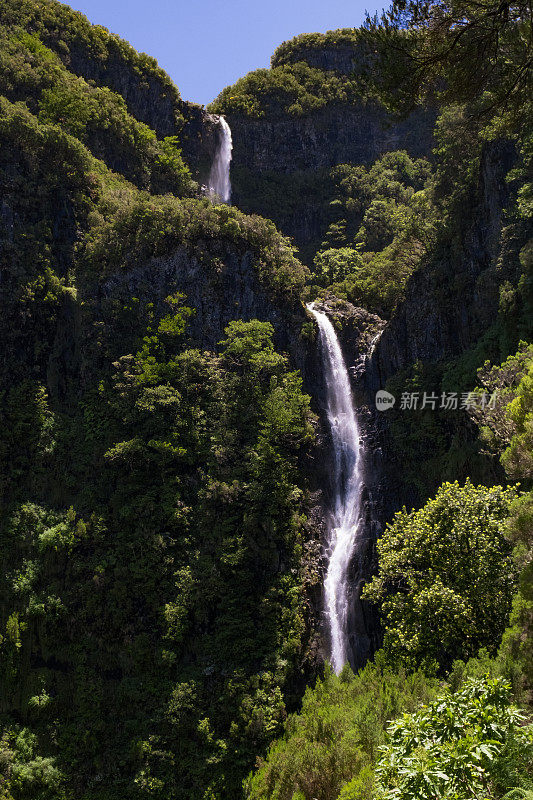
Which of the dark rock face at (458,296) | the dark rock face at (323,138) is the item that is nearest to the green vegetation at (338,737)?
the dark rock face at (458,296)

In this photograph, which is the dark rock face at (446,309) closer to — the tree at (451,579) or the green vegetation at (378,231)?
the green vegetation at (378,231)

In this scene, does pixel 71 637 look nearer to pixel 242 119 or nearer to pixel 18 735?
pixel 18 735

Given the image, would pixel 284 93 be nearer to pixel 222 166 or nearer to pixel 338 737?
pixel 222 166

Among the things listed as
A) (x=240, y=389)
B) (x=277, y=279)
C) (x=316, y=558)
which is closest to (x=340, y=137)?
(x=277, y=279)

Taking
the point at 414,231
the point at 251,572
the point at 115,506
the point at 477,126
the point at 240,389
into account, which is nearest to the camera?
the point at 251,572

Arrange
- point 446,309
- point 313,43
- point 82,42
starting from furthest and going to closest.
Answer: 1. point 313,43
2. point 82,42
3. point 446,309

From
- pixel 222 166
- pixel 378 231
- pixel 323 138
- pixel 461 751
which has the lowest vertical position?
pixel 461 751

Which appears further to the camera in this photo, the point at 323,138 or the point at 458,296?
the point at 323,138

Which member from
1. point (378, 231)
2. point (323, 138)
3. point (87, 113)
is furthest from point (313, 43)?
point (87, 113)
